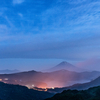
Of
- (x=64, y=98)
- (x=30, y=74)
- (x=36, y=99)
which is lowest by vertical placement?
(x=36, y=99)

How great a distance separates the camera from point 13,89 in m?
44.1

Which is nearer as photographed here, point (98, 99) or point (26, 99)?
point (98, 99)

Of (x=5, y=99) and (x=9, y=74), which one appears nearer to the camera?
(x=5, y=99)

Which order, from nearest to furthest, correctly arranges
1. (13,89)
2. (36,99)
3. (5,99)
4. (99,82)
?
1. (5,99)
2. (36,99)
3. (13,89)
4. (99,82)

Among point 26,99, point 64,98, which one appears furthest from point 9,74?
point 64,98

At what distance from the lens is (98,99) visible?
54.5 feet

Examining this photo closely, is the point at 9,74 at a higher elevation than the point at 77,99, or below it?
higher

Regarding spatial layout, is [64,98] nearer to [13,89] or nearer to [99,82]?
[13,89]

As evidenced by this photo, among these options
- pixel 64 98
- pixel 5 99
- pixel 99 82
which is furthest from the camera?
pixel 99 82

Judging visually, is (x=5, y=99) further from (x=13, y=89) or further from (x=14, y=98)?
(x=13, y=89)

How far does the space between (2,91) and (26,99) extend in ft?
35.2

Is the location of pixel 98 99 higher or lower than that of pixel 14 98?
higher

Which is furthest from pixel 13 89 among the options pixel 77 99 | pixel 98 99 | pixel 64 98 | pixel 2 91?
pixel 98 99

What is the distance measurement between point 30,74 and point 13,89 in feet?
316
